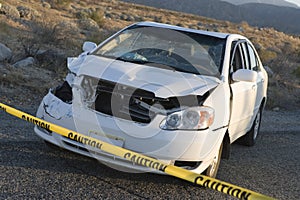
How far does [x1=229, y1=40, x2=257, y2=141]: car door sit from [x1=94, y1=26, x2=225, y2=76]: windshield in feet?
0.94

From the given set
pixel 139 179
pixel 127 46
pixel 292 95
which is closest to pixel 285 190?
pixel 139 179

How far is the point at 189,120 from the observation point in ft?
15.2

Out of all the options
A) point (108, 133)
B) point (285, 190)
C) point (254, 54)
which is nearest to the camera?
point (108, 133)

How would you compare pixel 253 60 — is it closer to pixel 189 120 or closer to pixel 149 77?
pixel 149 77

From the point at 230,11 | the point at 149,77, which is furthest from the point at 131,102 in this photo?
the point at 230,11

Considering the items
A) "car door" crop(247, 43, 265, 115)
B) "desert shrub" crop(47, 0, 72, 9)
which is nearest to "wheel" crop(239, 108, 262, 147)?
"car door" crop(247, 43, 265, 115)

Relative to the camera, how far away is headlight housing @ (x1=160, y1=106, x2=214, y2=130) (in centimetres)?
457

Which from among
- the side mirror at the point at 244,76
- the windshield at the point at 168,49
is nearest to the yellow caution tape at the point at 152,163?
the windshield at the point at 168,49

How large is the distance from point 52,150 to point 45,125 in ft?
2.67

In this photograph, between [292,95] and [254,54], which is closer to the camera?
[254,54]

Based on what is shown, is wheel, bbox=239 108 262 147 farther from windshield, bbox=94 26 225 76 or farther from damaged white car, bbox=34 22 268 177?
windshield, bbox=94 26 225 76

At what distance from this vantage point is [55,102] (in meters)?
5.00

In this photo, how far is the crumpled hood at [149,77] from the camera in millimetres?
4820

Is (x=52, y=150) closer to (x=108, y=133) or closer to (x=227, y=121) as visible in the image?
(x=108, y=133)
